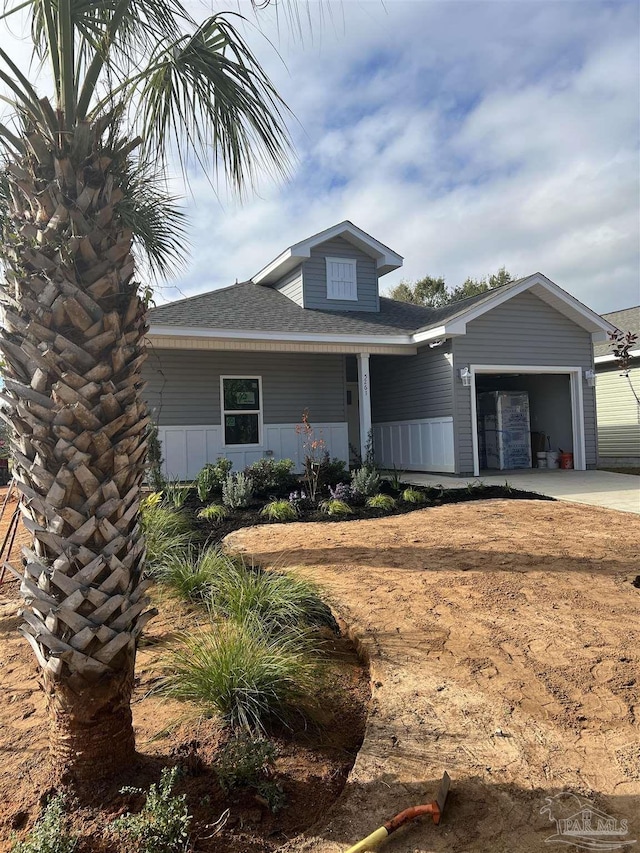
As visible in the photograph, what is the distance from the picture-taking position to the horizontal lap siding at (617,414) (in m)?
15.4

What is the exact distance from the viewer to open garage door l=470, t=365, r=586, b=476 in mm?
13000

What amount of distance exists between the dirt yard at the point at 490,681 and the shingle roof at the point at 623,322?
11.9 meters

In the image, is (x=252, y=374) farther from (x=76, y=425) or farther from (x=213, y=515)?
(x=76, y=425)

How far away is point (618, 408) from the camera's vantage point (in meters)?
16.0

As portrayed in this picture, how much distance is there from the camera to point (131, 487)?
2.10 meters

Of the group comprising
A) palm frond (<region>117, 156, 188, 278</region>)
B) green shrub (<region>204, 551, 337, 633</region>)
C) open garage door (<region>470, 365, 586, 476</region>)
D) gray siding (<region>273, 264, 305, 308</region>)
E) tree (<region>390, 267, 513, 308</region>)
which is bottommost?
green shrub (<region>204, 551, 337, 633</region>)

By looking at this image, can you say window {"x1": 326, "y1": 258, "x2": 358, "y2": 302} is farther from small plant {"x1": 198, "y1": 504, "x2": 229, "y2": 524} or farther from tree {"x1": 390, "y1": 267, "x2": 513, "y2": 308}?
tree {"x1": 390, "y1": 267, "x2": 513, "y2": 308}

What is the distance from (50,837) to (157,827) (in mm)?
354

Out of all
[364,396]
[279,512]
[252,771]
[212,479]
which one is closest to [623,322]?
[364,396]

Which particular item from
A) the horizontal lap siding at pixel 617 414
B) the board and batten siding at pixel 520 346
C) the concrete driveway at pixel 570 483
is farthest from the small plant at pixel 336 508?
the horizontal lap siding at pixel 617 414

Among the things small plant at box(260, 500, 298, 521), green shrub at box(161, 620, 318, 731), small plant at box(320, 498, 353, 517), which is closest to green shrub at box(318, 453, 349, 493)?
small plant at box(320, 498, 353, 517)

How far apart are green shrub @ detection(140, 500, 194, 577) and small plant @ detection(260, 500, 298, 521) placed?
1.29 metres

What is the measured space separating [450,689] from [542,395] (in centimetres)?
1328

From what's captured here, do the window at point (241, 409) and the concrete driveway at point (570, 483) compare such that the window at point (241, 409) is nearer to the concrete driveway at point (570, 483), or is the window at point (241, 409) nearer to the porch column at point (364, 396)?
the porch column at point (364, 396)
